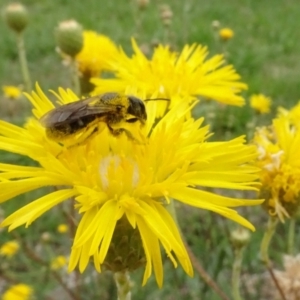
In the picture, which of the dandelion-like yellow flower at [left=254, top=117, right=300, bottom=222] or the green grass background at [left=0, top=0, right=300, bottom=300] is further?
the green grass background at [left=0, top=0, right=300, bottom=300]

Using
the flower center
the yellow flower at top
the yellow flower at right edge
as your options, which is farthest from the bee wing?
the yellow flower at top

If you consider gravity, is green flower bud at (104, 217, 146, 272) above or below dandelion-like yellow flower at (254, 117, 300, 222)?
above

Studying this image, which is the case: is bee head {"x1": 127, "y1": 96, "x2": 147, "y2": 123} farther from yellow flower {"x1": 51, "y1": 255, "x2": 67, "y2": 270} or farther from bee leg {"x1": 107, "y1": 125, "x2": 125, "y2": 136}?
yellow flower {"x1": 51, "y1": 255, "x2": 67, "y2": 270}

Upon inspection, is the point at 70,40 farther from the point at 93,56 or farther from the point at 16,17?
the point at 16,17

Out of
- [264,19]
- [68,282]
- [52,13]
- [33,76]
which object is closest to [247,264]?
[68,282]

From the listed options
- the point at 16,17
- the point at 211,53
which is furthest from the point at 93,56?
the point at 211,53

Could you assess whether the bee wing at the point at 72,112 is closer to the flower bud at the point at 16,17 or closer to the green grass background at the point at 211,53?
the green grass background at the point at 211,53

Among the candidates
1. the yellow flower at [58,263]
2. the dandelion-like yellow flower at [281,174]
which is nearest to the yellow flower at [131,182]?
the dandelion-like yellow flower at [281,174]
